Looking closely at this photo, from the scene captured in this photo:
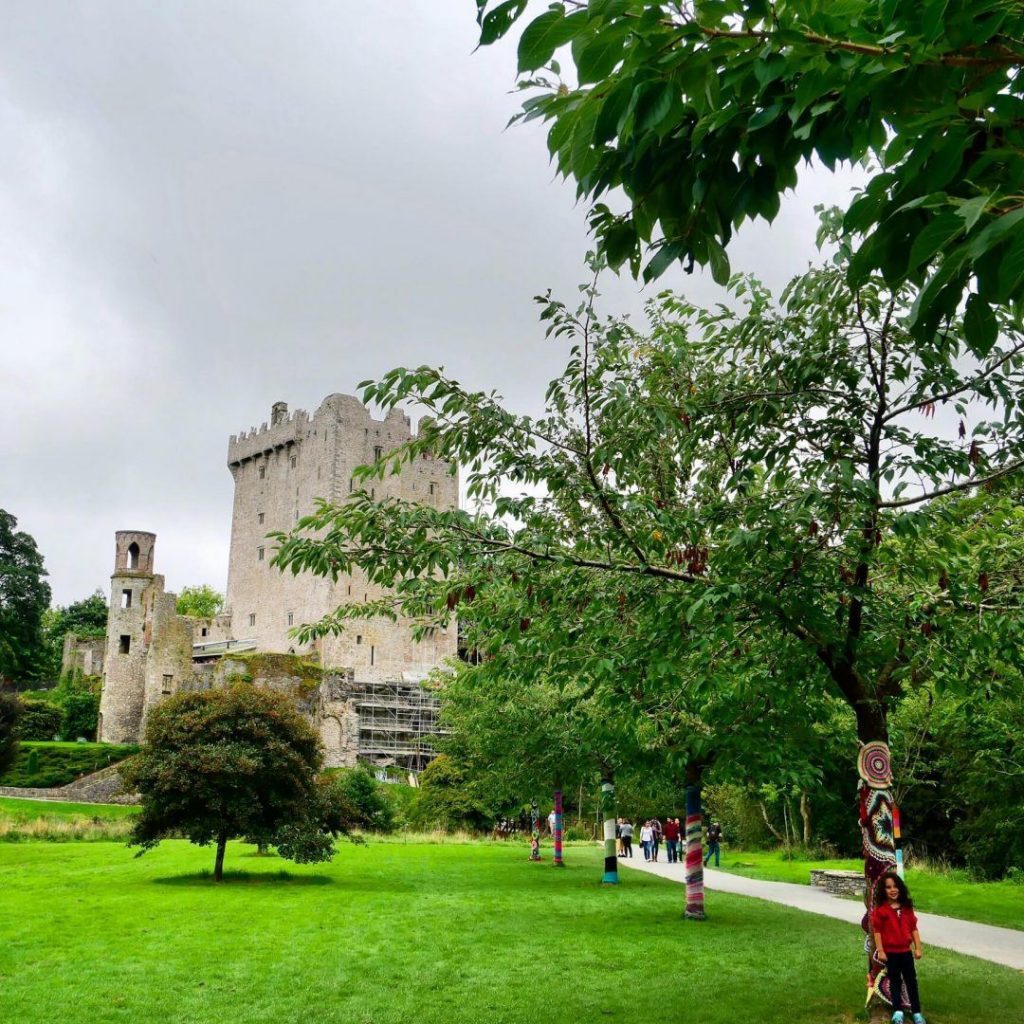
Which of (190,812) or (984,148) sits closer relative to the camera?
(984,148)

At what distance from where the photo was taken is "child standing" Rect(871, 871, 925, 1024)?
785 centimetres

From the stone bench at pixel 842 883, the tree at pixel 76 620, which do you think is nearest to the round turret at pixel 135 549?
the tree at pixel 76 620

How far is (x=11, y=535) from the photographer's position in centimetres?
6312

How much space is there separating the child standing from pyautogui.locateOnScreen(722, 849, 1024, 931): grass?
922 cm

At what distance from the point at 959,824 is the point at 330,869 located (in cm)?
1653

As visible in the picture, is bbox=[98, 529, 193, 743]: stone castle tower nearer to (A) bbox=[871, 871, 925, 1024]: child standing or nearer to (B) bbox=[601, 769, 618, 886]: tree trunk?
(B) bbox=[601, 769, 618, 886]: tree trunk

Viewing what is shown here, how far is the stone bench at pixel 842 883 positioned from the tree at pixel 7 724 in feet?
89.3

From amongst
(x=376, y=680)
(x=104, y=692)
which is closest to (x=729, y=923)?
(x=104, y=692)

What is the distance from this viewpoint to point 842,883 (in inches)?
851

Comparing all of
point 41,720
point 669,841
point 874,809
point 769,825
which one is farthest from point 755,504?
point 41,720

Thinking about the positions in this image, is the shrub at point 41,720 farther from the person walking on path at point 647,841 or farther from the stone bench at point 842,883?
the stone bench at point 842,883

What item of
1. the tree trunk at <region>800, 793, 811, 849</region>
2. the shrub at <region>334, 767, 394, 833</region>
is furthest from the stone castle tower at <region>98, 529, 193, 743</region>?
the tree trunk at <region>800, 793, 811, 849</region>

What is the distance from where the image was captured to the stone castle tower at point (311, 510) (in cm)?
7925

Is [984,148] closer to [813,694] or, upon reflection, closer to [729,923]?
[813,694]
